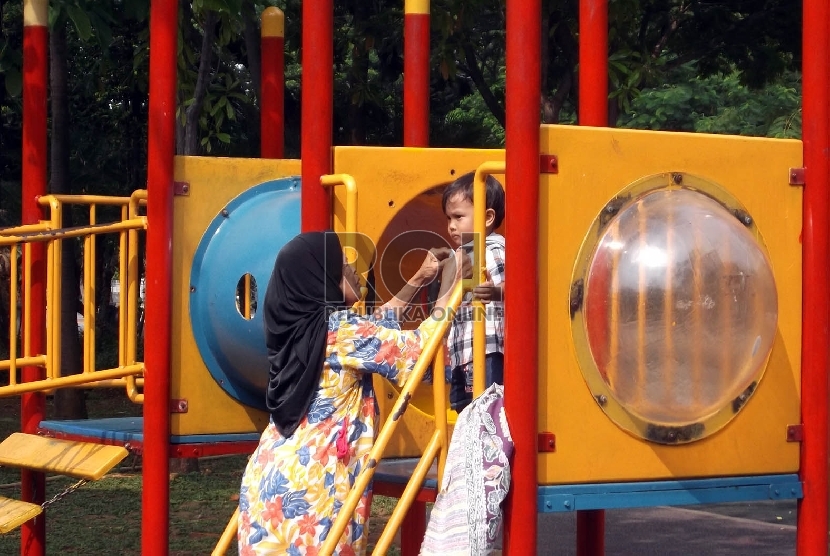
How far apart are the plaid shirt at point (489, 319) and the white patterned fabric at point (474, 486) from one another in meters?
0.49

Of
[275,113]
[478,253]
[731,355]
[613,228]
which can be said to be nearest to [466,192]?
[478,253]

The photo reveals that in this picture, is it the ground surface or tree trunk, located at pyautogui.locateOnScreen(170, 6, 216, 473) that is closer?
the ground surface

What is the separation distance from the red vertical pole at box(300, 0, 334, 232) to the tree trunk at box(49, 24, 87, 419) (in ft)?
15.3

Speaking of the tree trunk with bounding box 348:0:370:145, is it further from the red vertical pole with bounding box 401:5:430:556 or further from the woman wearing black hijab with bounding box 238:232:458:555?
the woman wearing black hijab with bounding box 238:232:458:555

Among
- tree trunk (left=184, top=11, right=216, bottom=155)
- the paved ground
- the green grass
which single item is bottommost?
the green grass

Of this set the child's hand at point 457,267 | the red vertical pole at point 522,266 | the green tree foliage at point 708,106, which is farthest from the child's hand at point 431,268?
the green tree foliage at point 708,106

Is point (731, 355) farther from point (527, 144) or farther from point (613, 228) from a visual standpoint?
point (527, 144)

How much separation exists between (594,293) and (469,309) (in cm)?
73

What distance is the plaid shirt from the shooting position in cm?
404

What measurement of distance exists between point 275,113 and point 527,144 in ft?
9.80

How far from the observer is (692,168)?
3832mm

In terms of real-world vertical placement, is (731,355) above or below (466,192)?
below

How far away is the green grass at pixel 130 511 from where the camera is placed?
301 inches

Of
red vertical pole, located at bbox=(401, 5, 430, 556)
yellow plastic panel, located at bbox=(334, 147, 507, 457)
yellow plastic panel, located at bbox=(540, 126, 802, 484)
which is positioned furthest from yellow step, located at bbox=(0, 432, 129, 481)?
yellow plastic panel, located at bbox=(540, 126, 802, 484)
